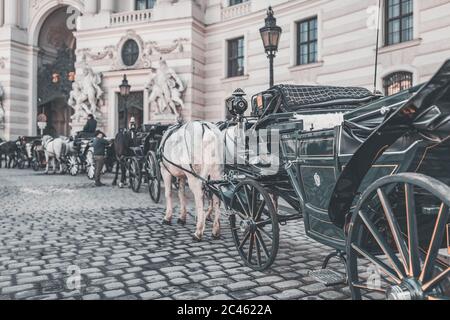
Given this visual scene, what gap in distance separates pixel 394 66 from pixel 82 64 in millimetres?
19328

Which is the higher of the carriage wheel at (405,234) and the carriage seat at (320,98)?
the carriage seat at (320,98)

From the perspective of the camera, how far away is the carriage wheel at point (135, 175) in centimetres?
1186

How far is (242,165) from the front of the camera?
19.5 ft

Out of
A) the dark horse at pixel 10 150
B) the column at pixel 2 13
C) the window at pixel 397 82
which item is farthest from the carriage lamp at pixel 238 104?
the column at pixel 2 13

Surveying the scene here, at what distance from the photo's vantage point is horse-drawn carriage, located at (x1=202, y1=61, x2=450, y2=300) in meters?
2.36

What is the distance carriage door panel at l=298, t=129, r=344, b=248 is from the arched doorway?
3042 centimetres

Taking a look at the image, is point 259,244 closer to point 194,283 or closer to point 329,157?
point 194,283

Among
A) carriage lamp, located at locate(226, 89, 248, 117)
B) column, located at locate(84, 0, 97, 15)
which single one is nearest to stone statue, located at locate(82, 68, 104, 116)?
column, located at locate(84, 0, 97, 15)

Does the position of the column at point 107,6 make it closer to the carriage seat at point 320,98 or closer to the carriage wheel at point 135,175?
the carriage wheel at point 135,175

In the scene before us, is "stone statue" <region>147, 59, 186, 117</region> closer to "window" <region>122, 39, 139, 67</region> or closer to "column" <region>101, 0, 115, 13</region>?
"window" <region>122, 39, 139, 67</region>

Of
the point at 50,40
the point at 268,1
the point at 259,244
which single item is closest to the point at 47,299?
the point at 259,244

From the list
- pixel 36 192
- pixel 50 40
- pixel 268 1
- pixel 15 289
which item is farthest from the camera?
pixel 50 40

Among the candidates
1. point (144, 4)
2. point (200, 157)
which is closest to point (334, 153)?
point (200, 157)

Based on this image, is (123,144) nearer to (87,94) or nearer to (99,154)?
(99,154)
